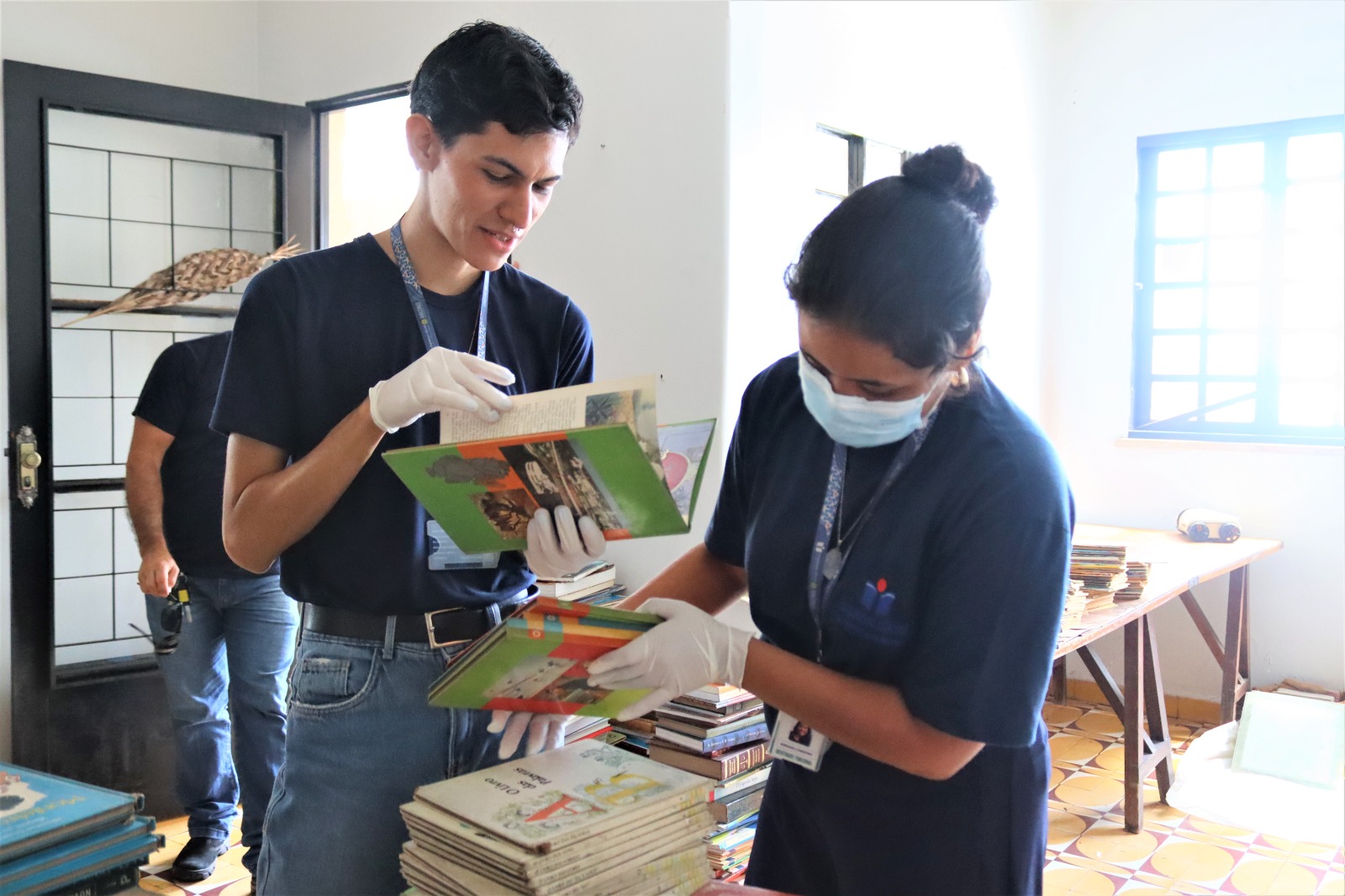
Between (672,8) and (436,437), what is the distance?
80.3 inches

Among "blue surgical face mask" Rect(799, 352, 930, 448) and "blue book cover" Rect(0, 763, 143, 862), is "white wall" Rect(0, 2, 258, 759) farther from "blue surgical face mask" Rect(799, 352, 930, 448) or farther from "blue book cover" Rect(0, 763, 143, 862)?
"blue surgical face mask" Rect(799, 352, 930, 448)

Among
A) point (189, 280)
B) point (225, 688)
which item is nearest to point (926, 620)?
point (225, 688)

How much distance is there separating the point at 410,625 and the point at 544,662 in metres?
0.24

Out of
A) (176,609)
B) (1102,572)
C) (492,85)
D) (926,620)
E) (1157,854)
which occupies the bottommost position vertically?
(1157,854)

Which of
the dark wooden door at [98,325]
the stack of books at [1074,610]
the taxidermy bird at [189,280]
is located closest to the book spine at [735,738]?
the stack of books at [1074,610]

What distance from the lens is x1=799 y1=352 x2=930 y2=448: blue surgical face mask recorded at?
3.84ft

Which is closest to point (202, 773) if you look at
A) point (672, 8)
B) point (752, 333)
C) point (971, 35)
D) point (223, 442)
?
point (223, 442)

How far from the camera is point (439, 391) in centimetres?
114

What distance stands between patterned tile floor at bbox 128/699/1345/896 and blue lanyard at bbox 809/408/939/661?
216cm

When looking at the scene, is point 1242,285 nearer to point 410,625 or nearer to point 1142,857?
point 1142,857

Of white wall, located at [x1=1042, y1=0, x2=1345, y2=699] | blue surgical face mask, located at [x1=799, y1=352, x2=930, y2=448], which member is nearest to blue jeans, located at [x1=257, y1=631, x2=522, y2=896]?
blue surgical face mask, located at [x1=799, y1=352, x2=930, y2=448]

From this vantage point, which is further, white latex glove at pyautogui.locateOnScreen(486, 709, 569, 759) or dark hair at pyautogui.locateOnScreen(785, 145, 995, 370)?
white latex glove at pyautogui.locateOnScreen(486, 709, 569, 759)

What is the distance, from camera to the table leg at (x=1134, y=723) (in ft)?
10.9

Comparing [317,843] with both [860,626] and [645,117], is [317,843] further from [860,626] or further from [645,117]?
[645,117]
